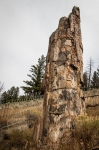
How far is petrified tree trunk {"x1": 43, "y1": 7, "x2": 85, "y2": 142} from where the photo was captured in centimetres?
839

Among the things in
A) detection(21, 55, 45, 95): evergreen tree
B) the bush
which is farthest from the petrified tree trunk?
detection(21, 55, 45, 95): evergreen tree

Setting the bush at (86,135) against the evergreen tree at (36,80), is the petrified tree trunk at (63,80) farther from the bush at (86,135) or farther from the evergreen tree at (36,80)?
the evergreen tree at (36,80)

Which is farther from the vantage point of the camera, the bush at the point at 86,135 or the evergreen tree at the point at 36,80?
the evergreen tree at the point at 36,80

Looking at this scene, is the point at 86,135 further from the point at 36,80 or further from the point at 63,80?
the point at 36,80

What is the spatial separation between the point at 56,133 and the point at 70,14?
292 inches

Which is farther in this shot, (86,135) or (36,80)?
(36,80)

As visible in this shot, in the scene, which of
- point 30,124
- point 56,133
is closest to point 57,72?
point 56,133

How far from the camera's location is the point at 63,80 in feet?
30.0

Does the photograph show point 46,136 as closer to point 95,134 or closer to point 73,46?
point 95,134

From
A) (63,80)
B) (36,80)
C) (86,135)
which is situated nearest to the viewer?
(86,135)

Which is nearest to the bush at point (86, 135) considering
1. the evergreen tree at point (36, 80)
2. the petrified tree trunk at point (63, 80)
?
the petrified tree trunk at point (63, 80)

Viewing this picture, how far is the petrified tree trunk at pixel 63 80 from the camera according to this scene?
330 inches

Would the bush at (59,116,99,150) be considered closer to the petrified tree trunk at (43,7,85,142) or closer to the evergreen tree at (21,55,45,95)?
the petrified tree trunk at (43,7,85,142)

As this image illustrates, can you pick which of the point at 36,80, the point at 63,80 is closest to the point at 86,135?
the point at 63,80
